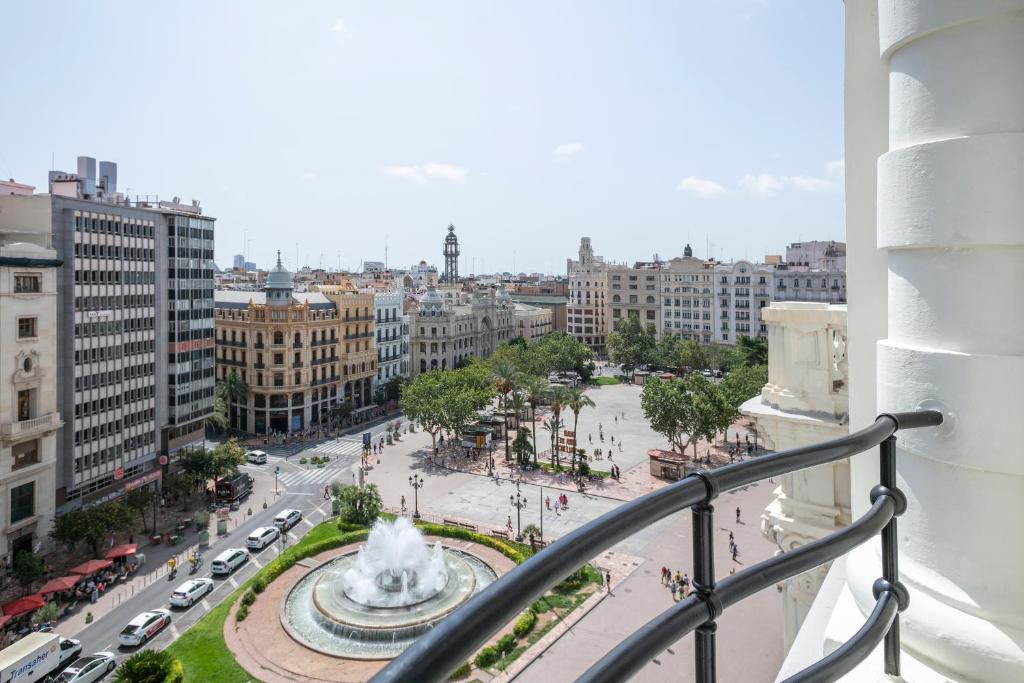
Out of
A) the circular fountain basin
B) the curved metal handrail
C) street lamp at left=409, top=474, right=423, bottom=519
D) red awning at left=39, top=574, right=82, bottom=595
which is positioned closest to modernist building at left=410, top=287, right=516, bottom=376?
street lamp at left=409, top=474, right=423, bottom=519

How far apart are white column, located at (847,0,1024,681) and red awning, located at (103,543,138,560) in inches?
1308

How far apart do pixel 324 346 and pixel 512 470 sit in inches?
936

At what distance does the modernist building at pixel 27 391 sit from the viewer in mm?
28578

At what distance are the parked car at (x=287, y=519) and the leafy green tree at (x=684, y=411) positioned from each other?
72.8 feet

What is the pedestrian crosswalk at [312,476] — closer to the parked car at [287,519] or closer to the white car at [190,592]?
the parked car at [287,519]

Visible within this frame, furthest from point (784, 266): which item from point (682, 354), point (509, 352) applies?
point (509, 352)

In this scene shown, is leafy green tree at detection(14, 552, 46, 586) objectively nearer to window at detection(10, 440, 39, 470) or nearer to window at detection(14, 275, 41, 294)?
window at detection(10, 440, 39, 470)

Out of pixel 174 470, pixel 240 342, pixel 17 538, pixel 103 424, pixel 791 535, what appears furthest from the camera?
pixel 240 342

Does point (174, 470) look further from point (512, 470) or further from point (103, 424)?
point (512, 470)

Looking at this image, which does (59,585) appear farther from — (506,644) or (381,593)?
(506,644)

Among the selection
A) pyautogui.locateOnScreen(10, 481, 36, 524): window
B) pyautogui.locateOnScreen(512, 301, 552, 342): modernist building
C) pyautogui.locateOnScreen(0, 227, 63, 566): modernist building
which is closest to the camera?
pyautogui.locateOnScreen(0, 227, 63, 566): modernist building

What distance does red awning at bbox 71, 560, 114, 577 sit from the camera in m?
26.9

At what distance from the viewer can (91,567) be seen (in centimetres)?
2714

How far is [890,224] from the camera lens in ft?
8.80
